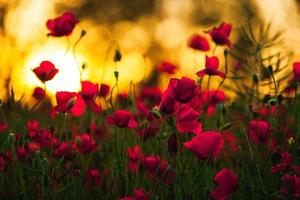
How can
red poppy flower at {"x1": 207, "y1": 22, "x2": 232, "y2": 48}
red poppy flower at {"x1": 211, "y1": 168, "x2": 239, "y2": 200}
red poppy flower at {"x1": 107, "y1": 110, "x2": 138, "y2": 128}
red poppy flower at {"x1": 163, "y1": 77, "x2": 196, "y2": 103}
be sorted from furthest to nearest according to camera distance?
red poppy flower at {"x1": 207, "y1": 22, "x2": 232, "y2": 48}
red poppy flower at {"x1": 107, "y1": 110, "x2": 138, "y2": 128}
red poppy flower at {"x1": 163, "y1": 77, "x2": 196, "y2": 103}
red poppy flower at {"x1": 211, "y1": 168, "x2": 239, "y2": 200}

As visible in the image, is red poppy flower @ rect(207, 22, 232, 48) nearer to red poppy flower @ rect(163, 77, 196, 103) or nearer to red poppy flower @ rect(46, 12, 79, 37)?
red poppy flower @ rect(46, 12, 79, 37)

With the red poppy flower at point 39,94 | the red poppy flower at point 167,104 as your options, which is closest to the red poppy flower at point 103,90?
the red poppy flower at point 39,94

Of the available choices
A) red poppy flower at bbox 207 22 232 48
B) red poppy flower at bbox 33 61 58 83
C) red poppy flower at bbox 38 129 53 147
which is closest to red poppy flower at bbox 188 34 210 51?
red poppy flower at bbox 207 22 232 48

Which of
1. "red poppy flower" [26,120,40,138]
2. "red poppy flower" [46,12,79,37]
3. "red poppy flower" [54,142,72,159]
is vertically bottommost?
"red poppy flower" [54,142,72,159]

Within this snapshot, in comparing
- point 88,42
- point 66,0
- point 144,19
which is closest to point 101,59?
point 88,42

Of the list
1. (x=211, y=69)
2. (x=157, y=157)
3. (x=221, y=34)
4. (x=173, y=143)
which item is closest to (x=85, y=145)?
(x=157, y=157)

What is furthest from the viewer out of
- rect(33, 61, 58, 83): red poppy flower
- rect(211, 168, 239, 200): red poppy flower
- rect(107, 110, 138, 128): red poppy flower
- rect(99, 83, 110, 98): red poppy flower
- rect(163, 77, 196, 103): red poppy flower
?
rect(99, 83, 110, 98): red poppy flower
